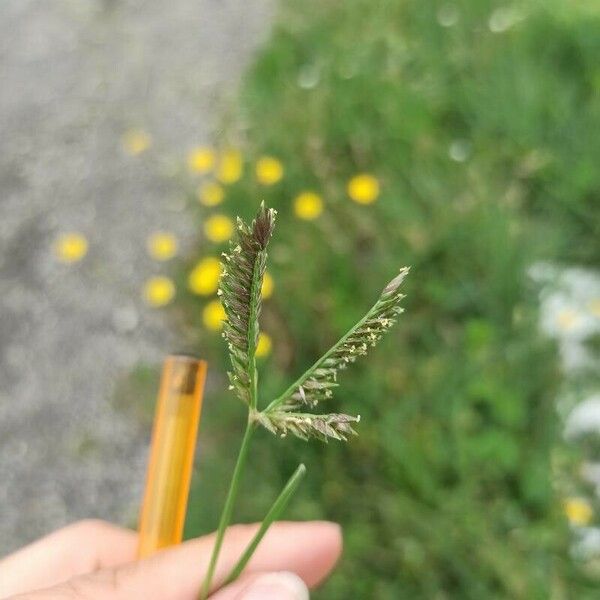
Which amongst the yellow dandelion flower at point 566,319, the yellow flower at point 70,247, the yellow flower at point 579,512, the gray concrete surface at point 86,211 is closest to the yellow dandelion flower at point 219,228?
the gray concrete surface at point 86,211

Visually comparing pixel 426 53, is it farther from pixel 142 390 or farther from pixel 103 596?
pixel 103 596

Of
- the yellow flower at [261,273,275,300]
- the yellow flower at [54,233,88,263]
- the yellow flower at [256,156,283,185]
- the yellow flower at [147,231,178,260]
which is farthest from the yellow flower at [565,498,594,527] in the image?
the yellow flower at [54,233,88,263]

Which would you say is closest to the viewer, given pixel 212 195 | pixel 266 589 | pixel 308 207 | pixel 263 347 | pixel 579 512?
pixel 266 589

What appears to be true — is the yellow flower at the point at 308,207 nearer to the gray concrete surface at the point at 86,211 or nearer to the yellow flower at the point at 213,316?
the yellow flower at the point at 213,316

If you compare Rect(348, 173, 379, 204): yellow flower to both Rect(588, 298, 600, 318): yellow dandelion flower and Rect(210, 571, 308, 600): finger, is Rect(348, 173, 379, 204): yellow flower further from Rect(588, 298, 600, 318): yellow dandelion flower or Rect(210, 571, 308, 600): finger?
Rect(210, 571, 308, 600): finger

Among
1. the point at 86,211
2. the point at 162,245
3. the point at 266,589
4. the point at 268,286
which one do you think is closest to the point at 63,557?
the point at 266,589

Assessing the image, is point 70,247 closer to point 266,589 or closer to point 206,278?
point 206,278
